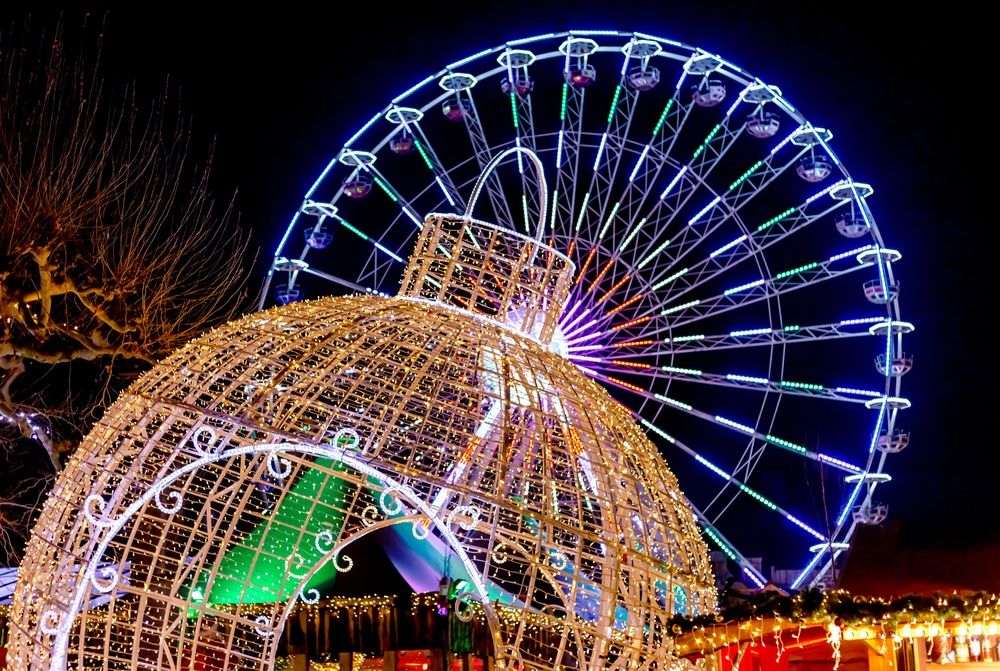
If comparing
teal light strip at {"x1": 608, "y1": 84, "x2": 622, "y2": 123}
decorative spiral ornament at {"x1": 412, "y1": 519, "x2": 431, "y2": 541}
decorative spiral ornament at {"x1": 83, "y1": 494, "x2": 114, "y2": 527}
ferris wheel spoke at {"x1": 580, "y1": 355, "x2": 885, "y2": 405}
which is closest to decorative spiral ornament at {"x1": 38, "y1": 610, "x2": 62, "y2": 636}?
decorative spiral ornament at {"x1": 83, "y1": 494, "x2": 114, "y2": 527}

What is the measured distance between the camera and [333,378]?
5508 mm

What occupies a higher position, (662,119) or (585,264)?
(662,119)

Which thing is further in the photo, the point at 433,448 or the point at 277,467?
the point at 277,467

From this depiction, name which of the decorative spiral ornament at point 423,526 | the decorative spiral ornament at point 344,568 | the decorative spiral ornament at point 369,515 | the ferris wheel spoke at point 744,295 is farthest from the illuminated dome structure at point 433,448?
the ferris wheel spoke at point 744,295

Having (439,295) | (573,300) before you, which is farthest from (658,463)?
(573,300)

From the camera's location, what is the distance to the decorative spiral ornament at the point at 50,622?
16.5 feet

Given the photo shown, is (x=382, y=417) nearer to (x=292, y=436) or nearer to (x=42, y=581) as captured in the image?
(x=292, y=436)

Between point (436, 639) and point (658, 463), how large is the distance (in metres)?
6.35

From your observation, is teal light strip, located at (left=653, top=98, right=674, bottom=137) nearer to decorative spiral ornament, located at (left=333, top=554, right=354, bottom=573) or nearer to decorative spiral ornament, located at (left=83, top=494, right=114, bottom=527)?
decorative spiral ornament, located at (left=333, top=554, right=354, bottom=573)

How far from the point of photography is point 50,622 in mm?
5113

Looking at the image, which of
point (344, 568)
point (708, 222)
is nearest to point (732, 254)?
point (708, 222)

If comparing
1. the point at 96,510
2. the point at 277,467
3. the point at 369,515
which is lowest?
the point at 369,515

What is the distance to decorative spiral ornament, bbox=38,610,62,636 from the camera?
A: 5.03 metres

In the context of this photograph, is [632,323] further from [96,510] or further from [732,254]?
[96,510]
